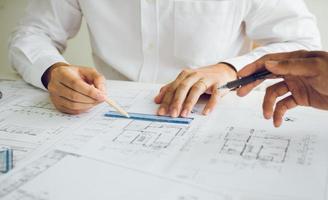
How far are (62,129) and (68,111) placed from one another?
8cm

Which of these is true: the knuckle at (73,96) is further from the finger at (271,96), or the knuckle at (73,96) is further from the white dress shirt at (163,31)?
the finger at (271,96)

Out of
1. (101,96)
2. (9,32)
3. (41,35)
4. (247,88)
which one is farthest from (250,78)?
(9,32)

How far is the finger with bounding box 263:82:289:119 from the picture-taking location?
0.66 m

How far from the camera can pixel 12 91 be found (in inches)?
34.4

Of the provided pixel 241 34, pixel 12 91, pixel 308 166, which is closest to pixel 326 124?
pixel 308 166

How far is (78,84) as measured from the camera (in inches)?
28.3

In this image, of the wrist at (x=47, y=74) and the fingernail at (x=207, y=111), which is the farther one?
the wrist at (x=47, y=74)

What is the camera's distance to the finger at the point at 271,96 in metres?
0.66

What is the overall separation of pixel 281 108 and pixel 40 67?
533 millimetres

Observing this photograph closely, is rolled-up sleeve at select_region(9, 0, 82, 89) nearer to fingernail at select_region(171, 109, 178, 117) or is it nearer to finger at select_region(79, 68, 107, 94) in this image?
finger at select_region(79, 68, 107, 94)

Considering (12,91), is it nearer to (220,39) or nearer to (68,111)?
(68,111)

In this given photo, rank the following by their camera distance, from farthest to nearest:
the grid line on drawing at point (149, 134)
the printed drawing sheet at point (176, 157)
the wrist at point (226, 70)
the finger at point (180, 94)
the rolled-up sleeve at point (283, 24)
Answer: the rolled-up sleeve at point (283, 24)
the wrist at point (226, 70)
the finger at point (180, 94)
the grid line on drawing at point (149, 134)
the printed drawing sheet at point (176, 157)

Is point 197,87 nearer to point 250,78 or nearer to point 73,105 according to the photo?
point 250,78

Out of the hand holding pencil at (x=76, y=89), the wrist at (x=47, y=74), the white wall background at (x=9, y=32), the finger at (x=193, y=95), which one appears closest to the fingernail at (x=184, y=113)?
the finger at (x=193, y=95)
